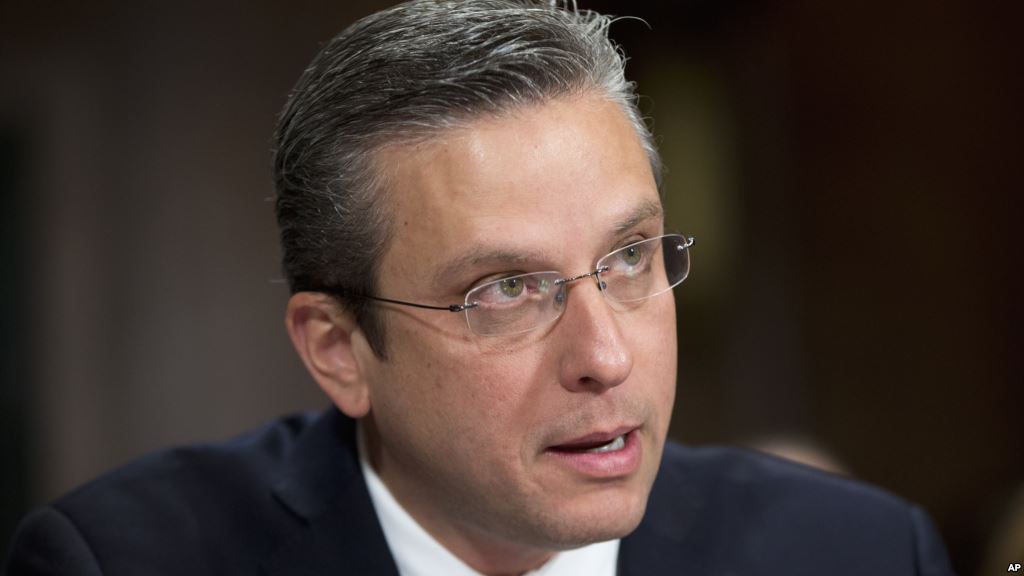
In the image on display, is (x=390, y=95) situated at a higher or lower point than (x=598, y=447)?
higher

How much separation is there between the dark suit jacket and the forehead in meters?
0.48

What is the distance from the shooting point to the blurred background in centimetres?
355

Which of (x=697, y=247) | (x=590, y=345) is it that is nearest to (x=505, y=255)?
(x=590, y=345)

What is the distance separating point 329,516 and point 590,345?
2.00 feet

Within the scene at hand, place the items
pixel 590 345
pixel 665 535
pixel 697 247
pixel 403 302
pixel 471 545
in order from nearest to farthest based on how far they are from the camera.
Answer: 1. pixel 590 345
2. pixel 403 302
3. pixel 471 545
4. pixel 665 535
5. pixel 697 247

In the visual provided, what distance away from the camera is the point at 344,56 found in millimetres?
1865

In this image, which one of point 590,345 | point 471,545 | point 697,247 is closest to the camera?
point 590,345

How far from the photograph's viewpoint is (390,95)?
178 centimetres

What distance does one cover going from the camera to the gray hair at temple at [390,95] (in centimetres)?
175

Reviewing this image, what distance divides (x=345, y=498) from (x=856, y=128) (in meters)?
2.97

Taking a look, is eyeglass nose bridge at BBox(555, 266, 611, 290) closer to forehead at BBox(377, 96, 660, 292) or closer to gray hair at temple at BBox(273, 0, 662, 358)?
forehead at BBox(377, 96, 660, 292)

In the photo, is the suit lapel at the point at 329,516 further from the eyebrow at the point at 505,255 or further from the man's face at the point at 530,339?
the eyebrow at the point at 505,255

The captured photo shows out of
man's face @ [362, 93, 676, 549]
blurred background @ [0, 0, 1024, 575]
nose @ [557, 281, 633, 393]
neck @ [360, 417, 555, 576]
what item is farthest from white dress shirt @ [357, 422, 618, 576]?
blurred background @ [0, 0, 1024, 575]

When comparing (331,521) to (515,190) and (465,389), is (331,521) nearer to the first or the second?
(465,389)
